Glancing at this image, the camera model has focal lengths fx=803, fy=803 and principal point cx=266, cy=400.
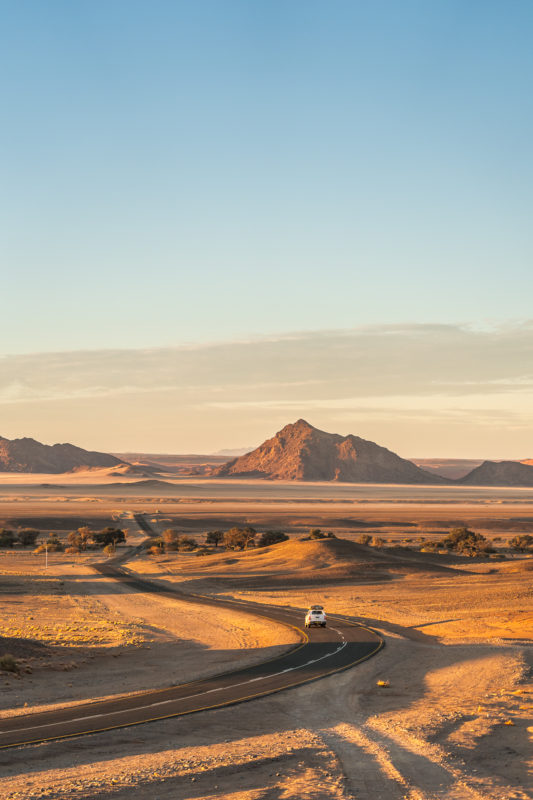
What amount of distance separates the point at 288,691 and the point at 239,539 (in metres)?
72.9

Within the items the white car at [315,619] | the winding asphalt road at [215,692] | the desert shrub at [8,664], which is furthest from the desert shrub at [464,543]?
the desert shrub at [8,664]

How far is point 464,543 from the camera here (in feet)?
315

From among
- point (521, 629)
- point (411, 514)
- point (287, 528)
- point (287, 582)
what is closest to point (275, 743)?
point (521, 629)

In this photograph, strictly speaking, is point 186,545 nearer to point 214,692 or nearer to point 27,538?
point 27,538

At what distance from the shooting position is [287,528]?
5118 inches

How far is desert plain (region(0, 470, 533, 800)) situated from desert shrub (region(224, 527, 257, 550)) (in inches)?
1056

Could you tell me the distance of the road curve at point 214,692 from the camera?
2100 centimetres

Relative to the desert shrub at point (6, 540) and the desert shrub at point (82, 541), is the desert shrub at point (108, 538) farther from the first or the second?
the desert shrub at point (6, 540)

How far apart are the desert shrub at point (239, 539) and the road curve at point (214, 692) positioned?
54313 millimetres

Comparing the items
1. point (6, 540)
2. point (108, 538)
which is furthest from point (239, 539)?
point (6, 540)

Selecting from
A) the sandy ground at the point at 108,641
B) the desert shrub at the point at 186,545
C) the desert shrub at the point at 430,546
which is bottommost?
the desert shrub at the point at 430,546

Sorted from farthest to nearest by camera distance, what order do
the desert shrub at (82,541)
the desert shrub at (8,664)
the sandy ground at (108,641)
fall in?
the desert shrub at (82,541) < the desert shrub at (8,664) < the sandy ground at (108,641)

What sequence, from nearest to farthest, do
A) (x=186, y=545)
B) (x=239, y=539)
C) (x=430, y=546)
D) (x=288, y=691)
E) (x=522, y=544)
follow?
(x=288, y=691)
(x=186, y=545)
(x=430, y=546)
(x=522, y=544)
(x=239, y=539)

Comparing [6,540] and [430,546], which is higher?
[6,540]
